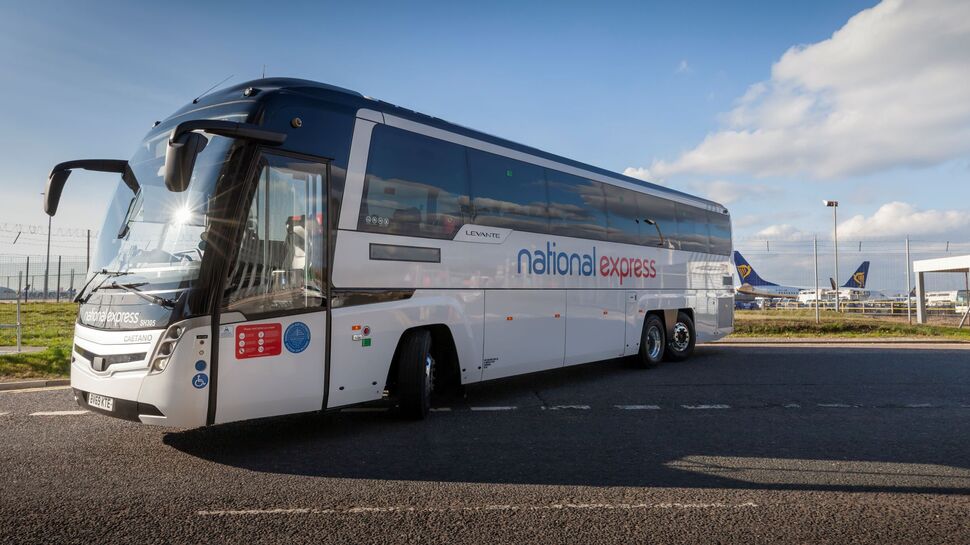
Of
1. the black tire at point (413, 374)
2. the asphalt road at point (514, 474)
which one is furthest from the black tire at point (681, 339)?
the black tire at point (413, 374)

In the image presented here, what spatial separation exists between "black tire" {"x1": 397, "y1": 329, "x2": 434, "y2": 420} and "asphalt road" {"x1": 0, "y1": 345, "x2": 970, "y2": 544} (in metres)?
0.19

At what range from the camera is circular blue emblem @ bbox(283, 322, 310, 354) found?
18.6 feet

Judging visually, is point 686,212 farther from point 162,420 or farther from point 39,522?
point 39,522

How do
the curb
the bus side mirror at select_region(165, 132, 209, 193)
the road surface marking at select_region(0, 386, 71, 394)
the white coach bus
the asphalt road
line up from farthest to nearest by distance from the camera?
the curb → the road surface marking at select_region(0, 386, 71, 394) → the white coach bus → the bus side mirror at select_region(165, 132, 209, 193) → the asphalt road

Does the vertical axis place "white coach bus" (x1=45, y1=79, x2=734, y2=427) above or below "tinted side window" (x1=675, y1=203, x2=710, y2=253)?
below

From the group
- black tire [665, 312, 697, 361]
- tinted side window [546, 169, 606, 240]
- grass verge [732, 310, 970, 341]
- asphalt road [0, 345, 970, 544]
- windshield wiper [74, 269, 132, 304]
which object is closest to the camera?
asphalt road [0, 345, 970, 544]

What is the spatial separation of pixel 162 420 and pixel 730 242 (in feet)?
42.3

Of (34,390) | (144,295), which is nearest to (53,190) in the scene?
(144,295)

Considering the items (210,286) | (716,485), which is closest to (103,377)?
(210,286)

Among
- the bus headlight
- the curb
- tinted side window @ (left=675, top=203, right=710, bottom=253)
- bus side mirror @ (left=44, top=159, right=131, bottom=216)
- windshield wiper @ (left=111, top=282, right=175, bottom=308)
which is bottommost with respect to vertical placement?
the curb

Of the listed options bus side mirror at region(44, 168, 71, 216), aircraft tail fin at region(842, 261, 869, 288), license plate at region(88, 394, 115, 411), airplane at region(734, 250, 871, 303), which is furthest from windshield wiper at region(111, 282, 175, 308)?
aircraft tail fin at region(842, 261, 869, 288)

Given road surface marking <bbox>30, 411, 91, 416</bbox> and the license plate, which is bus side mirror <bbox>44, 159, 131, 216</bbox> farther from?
road surface marking <bbox>30, 411, 91, 416</bbox>

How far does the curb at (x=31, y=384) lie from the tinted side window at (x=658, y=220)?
960 cm

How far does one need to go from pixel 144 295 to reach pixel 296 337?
4.13ft
